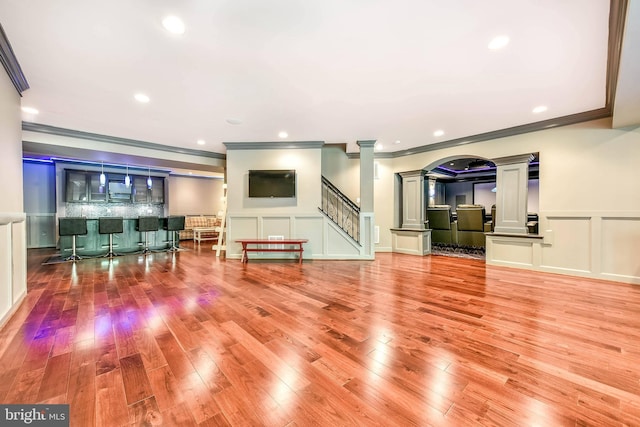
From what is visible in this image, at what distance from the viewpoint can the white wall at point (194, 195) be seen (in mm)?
9805

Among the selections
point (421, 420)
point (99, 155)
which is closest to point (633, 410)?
point (421, 420)

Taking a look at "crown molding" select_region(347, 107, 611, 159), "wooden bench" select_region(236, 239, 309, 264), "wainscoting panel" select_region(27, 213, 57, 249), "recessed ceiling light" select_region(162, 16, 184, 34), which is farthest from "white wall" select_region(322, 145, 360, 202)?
"wainscoting panel" select_region(27, 213, 57, 249)

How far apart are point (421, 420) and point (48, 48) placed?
13.9ft

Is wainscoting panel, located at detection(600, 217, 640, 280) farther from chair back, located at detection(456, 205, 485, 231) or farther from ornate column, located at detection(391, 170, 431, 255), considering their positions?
ornate column, located at detection(391, 170, 431, 255)

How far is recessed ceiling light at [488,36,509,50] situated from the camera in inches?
87.4

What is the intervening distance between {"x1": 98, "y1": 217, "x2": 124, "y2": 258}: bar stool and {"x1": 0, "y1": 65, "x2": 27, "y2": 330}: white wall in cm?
307

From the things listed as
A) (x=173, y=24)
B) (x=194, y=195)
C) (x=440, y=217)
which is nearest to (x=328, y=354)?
(x=173, y=24)

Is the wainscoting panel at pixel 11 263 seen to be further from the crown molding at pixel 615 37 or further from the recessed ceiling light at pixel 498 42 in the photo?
the crown molding at pixel 615 37

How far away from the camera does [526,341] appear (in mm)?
2062

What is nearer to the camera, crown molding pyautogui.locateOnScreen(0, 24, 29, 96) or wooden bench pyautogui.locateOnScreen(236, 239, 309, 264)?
crown molding pyautogui.locateOnScreen(0, 24, 29, 96)

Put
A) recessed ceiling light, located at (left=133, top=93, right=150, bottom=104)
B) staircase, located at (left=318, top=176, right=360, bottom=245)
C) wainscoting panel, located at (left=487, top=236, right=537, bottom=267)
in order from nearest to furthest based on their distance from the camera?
recessed ceiling light, located at (left=133, top=93, right=150, bottom=104)
wainscoting panel, located at (left=487, top=236, right=537, bottom=267)
staircase, located at (left=318, top=176, right=360, bottom=245)

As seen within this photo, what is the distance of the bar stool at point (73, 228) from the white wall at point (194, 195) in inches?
163

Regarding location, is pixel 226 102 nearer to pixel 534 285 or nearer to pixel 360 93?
pixel 360 93

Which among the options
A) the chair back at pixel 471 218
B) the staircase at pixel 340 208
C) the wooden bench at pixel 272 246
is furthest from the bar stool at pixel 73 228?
the chair back at pixel 471 218
